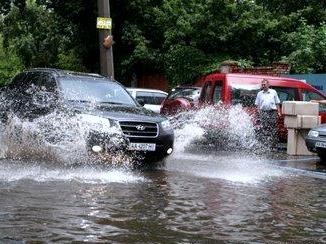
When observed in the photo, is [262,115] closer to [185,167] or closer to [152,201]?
[185,167]

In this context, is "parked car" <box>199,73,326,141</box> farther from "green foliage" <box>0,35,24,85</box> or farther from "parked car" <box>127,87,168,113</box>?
"green foliage" <box>0,35,24,85</box>

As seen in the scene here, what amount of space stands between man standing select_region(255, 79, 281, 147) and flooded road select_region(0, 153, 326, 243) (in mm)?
3835

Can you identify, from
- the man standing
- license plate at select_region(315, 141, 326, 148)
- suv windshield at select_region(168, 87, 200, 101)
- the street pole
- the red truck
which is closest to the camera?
license plate at select_region(315, 141, 326, 148)

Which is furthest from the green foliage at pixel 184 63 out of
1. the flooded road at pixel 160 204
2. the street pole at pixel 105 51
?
the flooded road at pixel 160 204

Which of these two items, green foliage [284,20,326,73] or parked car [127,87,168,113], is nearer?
parked car [127,87,168,113]

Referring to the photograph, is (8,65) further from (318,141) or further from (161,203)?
(161,203)

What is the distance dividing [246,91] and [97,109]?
6332 millimetres

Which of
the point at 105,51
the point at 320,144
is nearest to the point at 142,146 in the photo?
the point at 320,144

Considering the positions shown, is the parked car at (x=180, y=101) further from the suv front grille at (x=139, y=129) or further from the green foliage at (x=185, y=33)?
the suv front grille at (x=139, y=129)

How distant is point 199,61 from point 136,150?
44.6 ft

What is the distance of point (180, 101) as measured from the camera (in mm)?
17828

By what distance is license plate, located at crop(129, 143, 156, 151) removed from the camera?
10375mm

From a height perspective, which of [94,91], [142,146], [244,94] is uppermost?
[94,91]

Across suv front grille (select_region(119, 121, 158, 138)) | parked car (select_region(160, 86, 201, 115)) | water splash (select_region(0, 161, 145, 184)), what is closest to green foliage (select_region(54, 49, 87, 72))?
parked car (select_region(160, 86, 201, 115))
